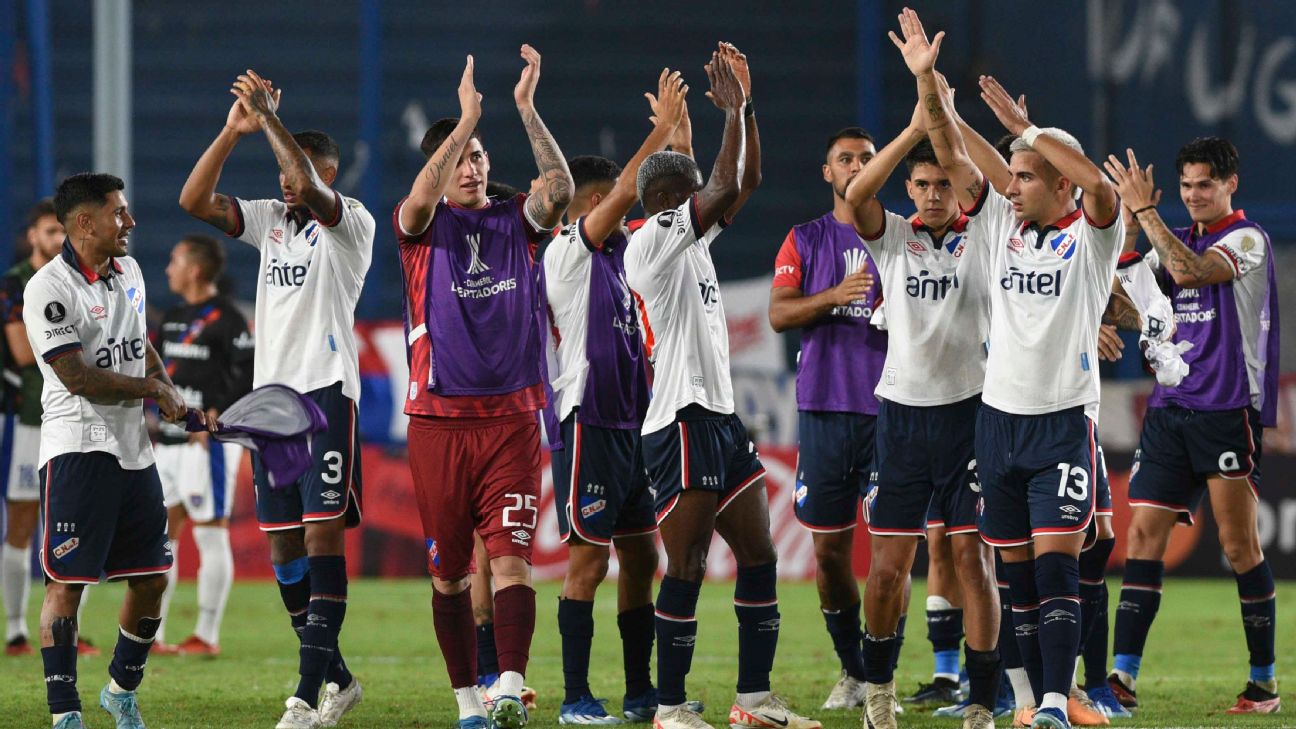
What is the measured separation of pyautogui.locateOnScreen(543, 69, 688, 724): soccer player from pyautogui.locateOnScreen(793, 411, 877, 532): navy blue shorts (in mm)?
792

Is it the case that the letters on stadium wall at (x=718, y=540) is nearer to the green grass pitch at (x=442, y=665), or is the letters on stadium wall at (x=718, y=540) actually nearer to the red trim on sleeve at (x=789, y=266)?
the green grass pitch at (x=442, y=665)

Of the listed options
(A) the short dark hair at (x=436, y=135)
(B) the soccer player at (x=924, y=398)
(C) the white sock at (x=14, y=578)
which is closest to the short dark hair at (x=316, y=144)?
(A) the short dark hair at (x=436, y=135)

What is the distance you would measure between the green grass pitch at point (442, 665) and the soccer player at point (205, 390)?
46 centimetres

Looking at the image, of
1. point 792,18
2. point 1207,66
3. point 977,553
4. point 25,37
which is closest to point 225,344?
point 977,553

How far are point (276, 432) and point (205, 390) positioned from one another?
4149 mm

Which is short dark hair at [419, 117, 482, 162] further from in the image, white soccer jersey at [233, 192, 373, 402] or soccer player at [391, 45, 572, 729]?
white soccer jersey at [233, 192, 373, 402]

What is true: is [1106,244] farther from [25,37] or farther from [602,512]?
[25,37]

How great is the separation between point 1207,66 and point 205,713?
54.7 feet

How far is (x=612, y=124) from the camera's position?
21172 millimetres

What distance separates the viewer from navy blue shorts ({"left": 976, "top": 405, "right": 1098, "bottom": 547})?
6.64m

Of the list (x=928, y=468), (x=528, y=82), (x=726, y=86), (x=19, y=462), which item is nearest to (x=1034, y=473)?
(x=928, y=468)

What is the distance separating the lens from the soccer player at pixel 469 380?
6871 mm

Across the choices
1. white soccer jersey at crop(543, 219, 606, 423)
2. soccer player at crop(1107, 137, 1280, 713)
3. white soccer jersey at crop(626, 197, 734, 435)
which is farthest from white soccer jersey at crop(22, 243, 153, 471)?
soccer player at crop(1107, 137, 1280, 713)

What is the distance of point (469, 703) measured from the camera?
6.86 metres
